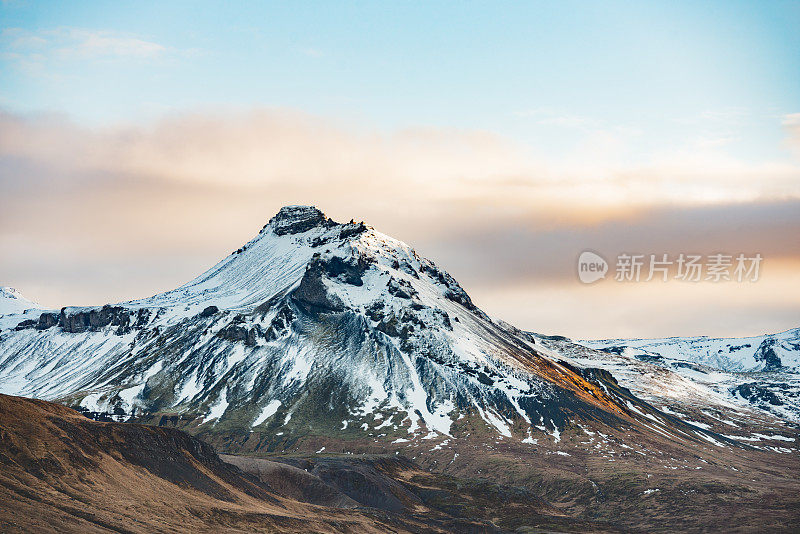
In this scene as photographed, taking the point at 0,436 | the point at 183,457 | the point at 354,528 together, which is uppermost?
the point at 0,436

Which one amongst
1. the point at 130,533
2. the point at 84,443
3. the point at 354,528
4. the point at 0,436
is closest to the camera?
the point at 130,533

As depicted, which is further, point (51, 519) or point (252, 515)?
point (252, 515)

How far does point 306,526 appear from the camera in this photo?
579 feet

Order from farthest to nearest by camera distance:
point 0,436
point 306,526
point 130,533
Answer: point 306,526 → point 0,436 → point 130,533

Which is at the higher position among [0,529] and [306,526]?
[0,529]

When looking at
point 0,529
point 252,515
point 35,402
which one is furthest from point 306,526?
point 0,529

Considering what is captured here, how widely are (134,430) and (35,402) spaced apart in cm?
2080

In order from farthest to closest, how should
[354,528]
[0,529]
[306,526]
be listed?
[354,528]
[306,526]
[0,529]

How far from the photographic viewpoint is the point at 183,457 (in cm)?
19038

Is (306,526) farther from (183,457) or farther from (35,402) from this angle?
(35,402)

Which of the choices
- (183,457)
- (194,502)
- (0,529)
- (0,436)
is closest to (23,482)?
(0,436)

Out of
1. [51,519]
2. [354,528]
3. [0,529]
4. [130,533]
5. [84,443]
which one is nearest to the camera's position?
[0,529]

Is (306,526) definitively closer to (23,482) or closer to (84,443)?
(84,443)

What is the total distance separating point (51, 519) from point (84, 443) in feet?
132
